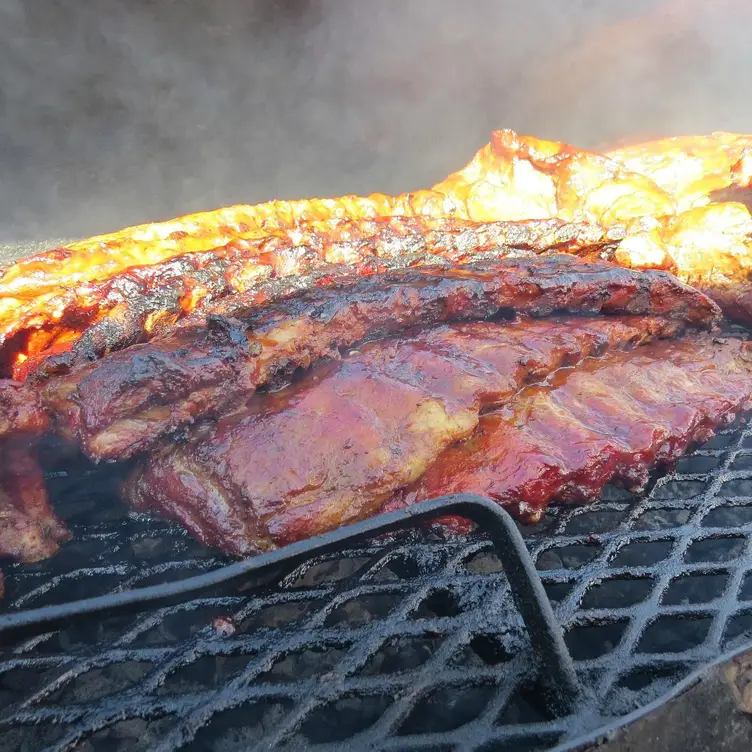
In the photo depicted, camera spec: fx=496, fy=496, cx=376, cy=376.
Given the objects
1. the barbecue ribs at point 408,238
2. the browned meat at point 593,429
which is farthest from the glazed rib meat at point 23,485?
the browned meat at point 593,429

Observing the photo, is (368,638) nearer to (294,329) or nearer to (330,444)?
(330,444)

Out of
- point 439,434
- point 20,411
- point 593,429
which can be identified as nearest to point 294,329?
point 439,434

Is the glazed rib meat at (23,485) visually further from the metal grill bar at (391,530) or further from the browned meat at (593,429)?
the browned meat at (593,429)

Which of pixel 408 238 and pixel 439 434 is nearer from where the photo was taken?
pixel 439 434

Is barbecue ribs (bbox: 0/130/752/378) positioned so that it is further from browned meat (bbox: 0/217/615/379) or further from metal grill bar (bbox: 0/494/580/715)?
metal grill bar (bbox: 0/494/580/715)

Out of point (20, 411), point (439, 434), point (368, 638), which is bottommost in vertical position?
point (368, 638)

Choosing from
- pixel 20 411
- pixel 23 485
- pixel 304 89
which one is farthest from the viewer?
pixel 304 89

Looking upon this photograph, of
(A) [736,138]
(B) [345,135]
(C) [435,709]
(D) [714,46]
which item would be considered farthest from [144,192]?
(D) [714,46]
